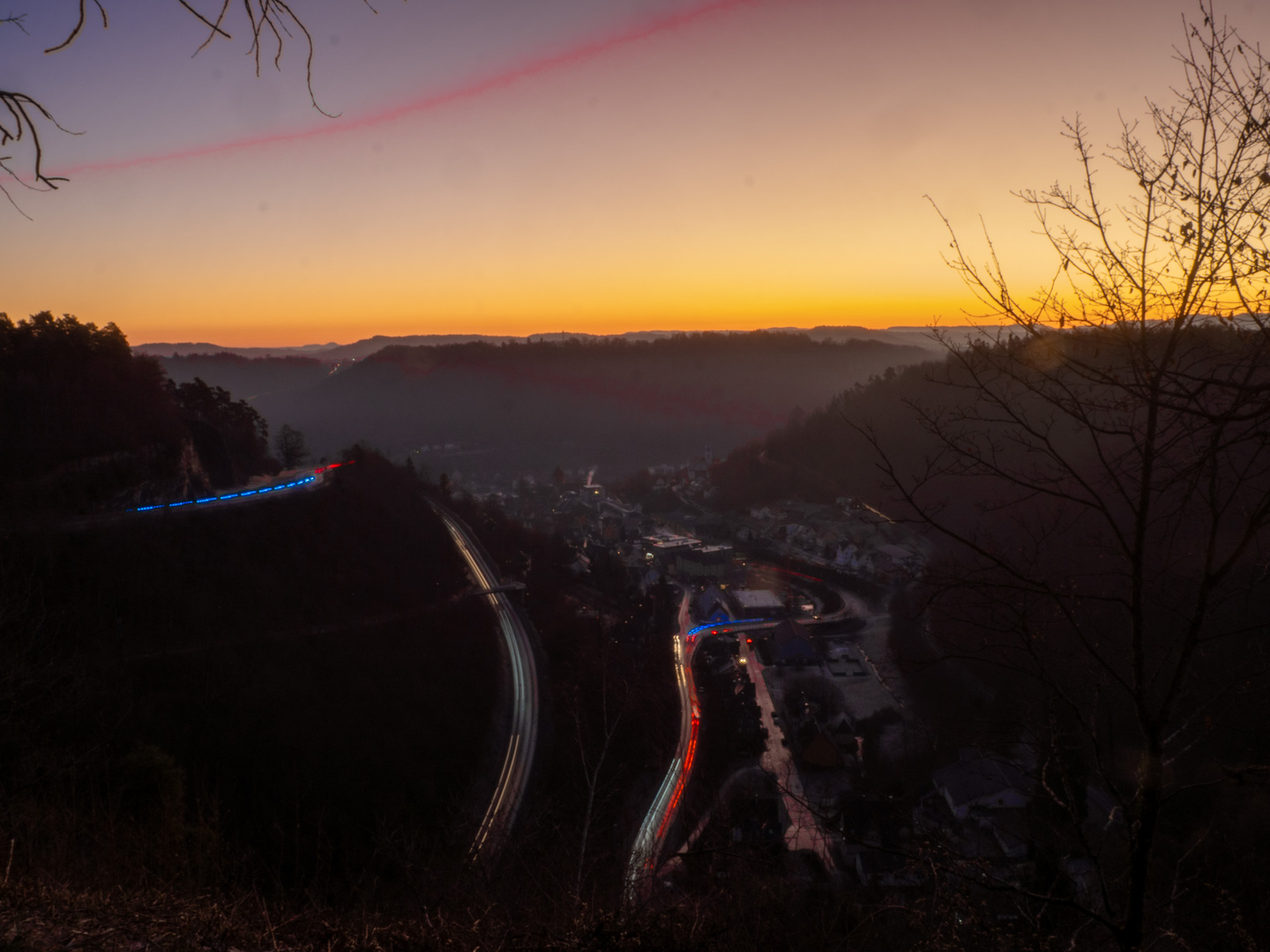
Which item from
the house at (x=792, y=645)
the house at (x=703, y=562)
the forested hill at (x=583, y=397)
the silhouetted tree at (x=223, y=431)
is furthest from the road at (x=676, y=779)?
the forested hill at (x=583, y=397)

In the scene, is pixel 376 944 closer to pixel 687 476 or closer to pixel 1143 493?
pixel 1143 493

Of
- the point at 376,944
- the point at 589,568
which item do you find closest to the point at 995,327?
the point at 376,944

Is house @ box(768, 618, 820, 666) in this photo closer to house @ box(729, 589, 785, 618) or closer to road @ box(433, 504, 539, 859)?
house @ box(729, 589, 785, 618)

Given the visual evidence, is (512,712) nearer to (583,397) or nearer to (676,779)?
(676,779)

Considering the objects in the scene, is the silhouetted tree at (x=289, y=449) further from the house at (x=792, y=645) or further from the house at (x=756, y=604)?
the house at (x=792, y=645)

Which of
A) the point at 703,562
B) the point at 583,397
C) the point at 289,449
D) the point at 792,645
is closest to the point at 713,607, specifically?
the point at 792,645

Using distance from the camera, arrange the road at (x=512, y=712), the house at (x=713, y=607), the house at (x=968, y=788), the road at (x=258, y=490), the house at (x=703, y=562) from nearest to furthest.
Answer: the road at (x=512, y=712) < the house at (x=968, y=788) < the road at (x=258, y=490) < the house at (x=713, y=607) < the house at (x=703, y=562)
